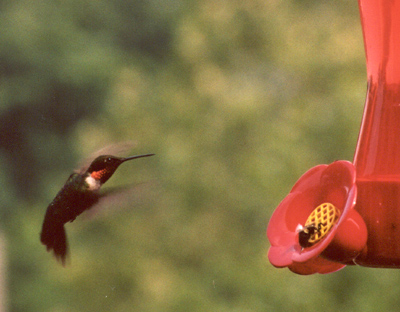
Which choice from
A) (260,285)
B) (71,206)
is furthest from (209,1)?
(71,206)

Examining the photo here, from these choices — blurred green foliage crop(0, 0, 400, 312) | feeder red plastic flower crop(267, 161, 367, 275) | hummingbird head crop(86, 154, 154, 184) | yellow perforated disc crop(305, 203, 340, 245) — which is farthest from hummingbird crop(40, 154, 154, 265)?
blurred green foliage crop(0, 0, 400, 312)

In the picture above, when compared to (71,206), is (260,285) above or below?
below

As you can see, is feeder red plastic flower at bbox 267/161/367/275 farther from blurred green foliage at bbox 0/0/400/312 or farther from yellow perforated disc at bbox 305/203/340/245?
blurred green foliage at bbox 0/0/400/312

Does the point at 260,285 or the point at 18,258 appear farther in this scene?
the point at 18,258

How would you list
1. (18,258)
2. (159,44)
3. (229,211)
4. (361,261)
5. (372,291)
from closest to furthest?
(361,261) → (372,291) → (229,211) → (18,258) → (159,44)

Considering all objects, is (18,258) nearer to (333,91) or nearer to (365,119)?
(333,91)

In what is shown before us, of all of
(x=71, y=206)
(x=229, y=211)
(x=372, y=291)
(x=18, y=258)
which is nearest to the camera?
(x=71, y=206)

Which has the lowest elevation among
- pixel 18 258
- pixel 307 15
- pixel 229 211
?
pixel 18 258
